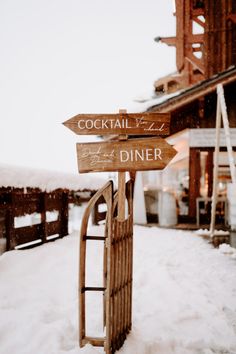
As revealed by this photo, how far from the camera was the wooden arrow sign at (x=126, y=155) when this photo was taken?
8.54 feet

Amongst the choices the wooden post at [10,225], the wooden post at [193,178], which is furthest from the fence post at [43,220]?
the wooden post at [193,178]

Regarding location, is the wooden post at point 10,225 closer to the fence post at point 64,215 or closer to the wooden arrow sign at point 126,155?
the fence post at point 64,215

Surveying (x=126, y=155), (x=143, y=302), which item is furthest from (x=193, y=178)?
(x=126, y=155)

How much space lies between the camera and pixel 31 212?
593cm

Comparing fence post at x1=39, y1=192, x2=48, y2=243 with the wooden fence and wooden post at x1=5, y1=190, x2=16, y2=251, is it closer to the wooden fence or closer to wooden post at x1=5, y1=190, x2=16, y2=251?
the wooden fence

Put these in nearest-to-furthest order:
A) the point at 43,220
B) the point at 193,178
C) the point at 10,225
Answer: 1. the point at 10,225
2. the point at 43,220
3. the point at 193,178

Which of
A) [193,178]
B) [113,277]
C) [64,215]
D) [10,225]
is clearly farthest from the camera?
[193,178]

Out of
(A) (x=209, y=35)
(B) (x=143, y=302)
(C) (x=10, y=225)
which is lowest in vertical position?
(B) (x=143, y=302)

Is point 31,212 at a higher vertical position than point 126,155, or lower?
lower

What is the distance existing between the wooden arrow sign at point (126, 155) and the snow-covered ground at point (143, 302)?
1.63 metres

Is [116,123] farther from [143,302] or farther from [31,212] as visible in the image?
[31,212]

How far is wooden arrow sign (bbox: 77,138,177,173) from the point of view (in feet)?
8.54

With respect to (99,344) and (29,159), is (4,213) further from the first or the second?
(29,159)

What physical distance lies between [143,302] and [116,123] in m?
2.34
